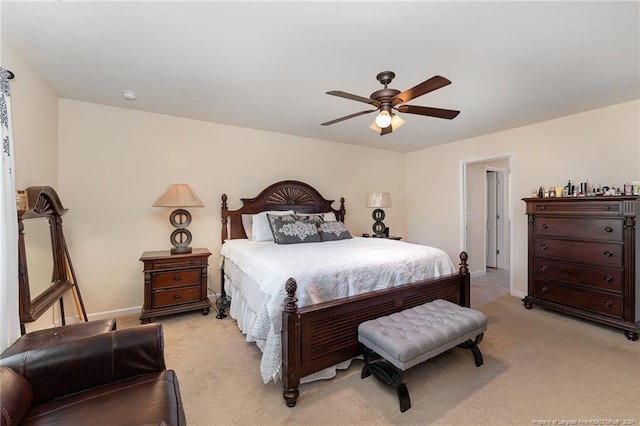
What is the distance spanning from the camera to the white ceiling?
1.64 m

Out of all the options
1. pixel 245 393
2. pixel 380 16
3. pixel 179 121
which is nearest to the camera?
pixel 380 16

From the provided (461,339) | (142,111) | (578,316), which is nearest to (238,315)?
(461,339)

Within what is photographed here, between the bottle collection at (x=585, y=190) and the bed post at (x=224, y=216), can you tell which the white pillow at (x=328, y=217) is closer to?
the bed post at (x=224, y=216)

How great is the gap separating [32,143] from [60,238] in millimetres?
862

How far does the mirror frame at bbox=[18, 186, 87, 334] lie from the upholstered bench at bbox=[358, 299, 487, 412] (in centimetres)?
226

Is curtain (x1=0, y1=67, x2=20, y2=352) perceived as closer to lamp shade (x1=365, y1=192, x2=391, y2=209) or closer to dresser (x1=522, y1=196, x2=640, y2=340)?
lamp shade (x1=365, y1=192, x2=391, y2=209)

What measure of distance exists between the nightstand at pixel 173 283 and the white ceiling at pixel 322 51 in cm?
173

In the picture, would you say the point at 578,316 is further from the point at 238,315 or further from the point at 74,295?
the point at 74,295

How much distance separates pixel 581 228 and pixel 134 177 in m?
5.14

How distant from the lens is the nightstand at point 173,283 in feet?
9.81

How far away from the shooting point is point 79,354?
4.32 ft

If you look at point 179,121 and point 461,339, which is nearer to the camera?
point 461,339

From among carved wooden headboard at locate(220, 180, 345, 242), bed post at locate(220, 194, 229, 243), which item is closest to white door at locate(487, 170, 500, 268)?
carved wooden headboard at locate(220, 180, 345, 242)

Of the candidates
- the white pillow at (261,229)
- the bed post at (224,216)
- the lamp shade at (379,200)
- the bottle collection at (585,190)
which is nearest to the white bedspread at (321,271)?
the white pillow at (261,229)
